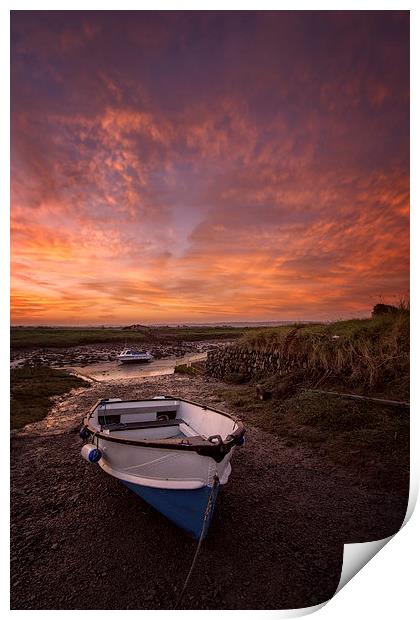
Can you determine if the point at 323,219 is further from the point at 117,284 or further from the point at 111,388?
the point at 111,388

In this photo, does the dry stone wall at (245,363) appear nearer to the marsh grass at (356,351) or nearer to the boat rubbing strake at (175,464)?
the marsh grass at (356,351)

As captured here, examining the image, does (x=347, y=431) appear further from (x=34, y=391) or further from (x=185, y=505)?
(x=34, y=391)

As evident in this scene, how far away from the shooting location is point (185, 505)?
3334mm

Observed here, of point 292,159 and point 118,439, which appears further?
point 292,159

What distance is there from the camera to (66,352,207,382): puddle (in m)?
15.1

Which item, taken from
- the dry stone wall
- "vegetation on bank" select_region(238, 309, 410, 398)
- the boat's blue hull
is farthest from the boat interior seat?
the dry stone wall

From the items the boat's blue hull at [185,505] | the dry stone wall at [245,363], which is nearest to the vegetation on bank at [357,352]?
the dry stone wall at [245,363]

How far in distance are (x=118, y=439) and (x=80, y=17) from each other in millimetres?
5095

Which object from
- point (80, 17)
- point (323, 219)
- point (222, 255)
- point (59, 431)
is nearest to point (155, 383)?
point (59, 431)

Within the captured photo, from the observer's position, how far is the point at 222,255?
8.27m

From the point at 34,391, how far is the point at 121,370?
24.3 feet

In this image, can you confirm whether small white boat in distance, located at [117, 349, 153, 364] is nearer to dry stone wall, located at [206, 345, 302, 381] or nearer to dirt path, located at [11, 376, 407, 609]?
dry stone wall, located at [206, 345, 302, 381]

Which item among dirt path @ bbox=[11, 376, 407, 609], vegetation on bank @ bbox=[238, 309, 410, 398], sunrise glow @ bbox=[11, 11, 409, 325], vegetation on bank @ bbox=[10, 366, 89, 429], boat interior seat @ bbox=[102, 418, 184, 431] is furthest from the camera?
vegetation on bank @ bbox=[10, 366, 89, 429]

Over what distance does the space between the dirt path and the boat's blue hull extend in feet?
0.68
